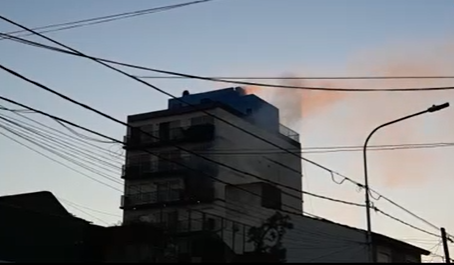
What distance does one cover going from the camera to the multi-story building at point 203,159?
221ft

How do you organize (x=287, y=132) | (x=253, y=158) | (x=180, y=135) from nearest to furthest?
(x=253, y=158)
(x=180, y=135)
(x=287, y=132)

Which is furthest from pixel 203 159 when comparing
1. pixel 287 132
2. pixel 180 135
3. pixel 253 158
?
pixel 287 132

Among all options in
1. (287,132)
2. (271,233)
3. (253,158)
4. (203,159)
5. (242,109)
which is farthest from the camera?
(242,109)

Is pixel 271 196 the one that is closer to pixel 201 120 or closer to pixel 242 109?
pixel 201 120

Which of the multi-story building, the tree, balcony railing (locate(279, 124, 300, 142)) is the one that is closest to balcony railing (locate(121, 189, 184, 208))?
the multi-story building

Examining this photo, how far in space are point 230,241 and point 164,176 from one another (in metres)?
15.2

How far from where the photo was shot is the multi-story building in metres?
67.4

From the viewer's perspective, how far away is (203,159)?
219 feet

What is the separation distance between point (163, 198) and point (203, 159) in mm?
5491

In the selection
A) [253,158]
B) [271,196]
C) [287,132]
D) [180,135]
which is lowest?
[271,196]

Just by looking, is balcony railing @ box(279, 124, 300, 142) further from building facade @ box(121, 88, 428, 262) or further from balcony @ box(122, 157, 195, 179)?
balcony @ box(122, 157, 195, 179)

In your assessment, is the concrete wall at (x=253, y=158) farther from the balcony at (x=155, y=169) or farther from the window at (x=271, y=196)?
the window at (x=271, y=196)

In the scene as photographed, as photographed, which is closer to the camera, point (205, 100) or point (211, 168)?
point (211, 168)

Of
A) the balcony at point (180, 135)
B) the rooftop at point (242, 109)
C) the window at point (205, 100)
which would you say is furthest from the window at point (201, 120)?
the window at point (205, 100)
